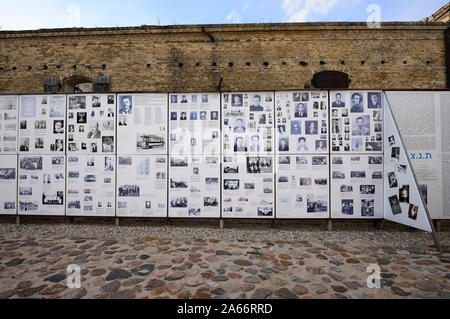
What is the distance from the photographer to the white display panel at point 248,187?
14.9 ft

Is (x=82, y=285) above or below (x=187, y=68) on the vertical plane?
below

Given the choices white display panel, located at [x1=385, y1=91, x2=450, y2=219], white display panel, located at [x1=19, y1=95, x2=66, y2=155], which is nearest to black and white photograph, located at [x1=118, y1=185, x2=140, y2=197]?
white display panel, located at [x1=19, y1=95, x2=66, y2=155]

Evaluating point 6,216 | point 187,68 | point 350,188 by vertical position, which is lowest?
point 6,216

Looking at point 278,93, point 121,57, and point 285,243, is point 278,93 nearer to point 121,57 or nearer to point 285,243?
point 285,243

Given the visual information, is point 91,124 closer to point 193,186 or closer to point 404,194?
point 193,186

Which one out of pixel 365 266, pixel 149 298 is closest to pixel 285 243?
pixel 365 266

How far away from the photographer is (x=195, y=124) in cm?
463

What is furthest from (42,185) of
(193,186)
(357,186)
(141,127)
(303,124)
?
(357,186)

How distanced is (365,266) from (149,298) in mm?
3171

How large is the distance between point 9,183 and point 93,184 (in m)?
2.15

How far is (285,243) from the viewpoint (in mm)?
3896

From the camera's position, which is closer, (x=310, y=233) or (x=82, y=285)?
(x=82, y=285)

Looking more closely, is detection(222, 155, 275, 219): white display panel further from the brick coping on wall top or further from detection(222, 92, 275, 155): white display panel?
the brick coping on wall top

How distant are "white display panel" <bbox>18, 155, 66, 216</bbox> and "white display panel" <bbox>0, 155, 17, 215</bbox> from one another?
16 cm
